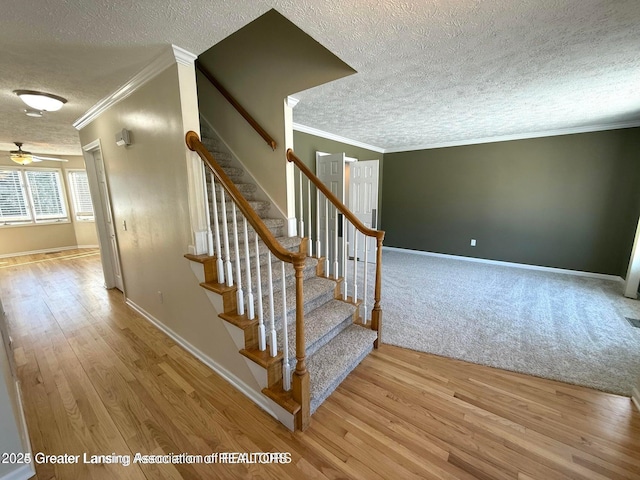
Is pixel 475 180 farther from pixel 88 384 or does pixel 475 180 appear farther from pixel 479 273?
pixel 88 384

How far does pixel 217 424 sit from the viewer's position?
1557 mm

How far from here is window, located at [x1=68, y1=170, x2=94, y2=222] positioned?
658cm

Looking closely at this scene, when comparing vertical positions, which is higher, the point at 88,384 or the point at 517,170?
the point at 517,170

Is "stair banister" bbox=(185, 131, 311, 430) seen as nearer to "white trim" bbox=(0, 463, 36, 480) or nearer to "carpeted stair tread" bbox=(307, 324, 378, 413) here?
"carpeted stair tread" bbox=(307, 324, 378, 413)

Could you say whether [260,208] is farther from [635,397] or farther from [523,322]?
[635,397]

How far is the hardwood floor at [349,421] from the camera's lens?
1308 millimetres

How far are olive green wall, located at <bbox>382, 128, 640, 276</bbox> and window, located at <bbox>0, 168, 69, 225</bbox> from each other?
27.6 feet

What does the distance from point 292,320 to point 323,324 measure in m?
0.25

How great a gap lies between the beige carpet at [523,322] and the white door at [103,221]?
150 inches

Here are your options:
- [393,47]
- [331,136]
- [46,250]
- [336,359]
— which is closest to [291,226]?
[336,359]

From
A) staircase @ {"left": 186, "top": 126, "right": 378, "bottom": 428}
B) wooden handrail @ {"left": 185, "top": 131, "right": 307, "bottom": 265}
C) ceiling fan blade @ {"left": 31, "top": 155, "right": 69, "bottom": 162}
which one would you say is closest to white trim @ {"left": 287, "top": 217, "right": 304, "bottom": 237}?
staircase @ {"left": 186, "top": 126, "right": 378, "bottom": 428}

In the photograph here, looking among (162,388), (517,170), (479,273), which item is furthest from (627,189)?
(162,388)

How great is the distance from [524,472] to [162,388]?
2.28 metres

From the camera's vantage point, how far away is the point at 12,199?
5828 mm
